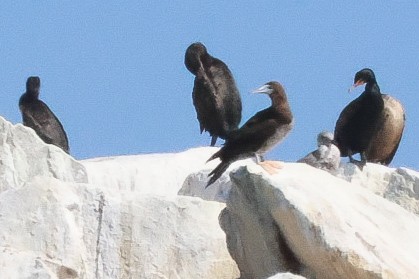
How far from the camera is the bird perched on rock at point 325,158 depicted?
18.0 m

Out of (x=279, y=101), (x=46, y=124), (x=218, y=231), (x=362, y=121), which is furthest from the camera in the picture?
(x=46, y=124)

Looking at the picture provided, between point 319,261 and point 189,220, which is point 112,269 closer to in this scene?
point 189,220

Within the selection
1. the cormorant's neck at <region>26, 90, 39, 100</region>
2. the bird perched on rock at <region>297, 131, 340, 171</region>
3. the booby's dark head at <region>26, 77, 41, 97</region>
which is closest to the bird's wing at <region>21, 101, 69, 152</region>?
the cormorant's neck at <region>26, 90, 39, 100</region>

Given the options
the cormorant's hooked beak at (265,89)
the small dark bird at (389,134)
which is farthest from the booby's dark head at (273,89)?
the small dark bird at (389,134)

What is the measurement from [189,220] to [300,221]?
184 cm

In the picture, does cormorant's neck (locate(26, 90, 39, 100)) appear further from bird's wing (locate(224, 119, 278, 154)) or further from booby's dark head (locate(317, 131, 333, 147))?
bird's wing (locate(224, 119, 278, 154))

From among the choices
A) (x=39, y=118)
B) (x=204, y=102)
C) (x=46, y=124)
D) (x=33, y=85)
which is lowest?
(x=46, y=124)

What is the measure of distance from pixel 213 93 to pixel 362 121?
2.86m

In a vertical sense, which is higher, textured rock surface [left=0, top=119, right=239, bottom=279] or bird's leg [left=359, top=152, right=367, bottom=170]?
bird's leg [left=359, top=152, right=367, bottom=170]

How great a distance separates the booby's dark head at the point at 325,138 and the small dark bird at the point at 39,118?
124 inches

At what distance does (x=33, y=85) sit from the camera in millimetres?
22453

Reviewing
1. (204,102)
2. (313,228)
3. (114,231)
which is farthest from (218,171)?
(204,102)

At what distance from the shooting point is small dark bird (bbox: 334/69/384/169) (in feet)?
66.2

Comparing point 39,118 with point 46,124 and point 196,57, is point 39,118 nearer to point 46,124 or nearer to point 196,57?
point 46,124
